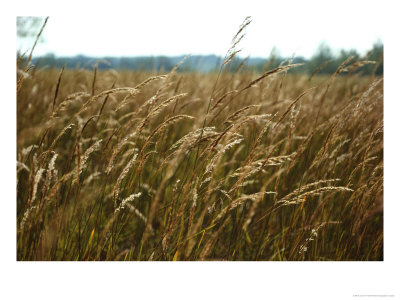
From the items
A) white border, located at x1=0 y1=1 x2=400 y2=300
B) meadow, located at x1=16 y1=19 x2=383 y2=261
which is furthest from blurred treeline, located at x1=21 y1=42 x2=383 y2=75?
white border, located at x1=0 y1=1 x2=400 y2=300

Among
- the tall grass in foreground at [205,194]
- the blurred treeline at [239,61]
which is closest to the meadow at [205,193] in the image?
the tall grass in foreground at [205,194]

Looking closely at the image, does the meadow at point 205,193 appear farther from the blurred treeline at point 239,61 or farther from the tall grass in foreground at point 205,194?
the blurred treeline at point 239,61

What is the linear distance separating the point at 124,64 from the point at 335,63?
57.9 inches

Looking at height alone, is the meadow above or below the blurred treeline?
below

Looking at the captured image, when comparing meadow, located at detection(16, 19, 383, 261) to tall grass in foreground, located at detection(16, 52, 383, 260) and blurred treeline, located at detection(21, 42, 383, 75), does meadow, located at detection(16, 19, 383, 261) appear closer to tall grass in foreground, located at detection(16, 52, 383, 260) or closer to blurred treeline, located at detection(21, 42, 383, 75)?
tall grass in foreground, located at detection(16, 52, 383, 260)

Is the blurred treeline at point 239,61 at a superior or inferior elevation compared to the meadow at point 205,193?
superior

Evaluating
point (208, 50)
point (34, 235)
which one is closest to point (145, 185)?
point (34, 235)

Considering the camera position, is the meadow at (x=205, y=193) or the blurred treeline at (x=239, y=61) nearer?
the meadow at (x=205, y=193)

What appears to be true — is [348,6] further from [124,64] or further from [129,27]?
[124,64]
